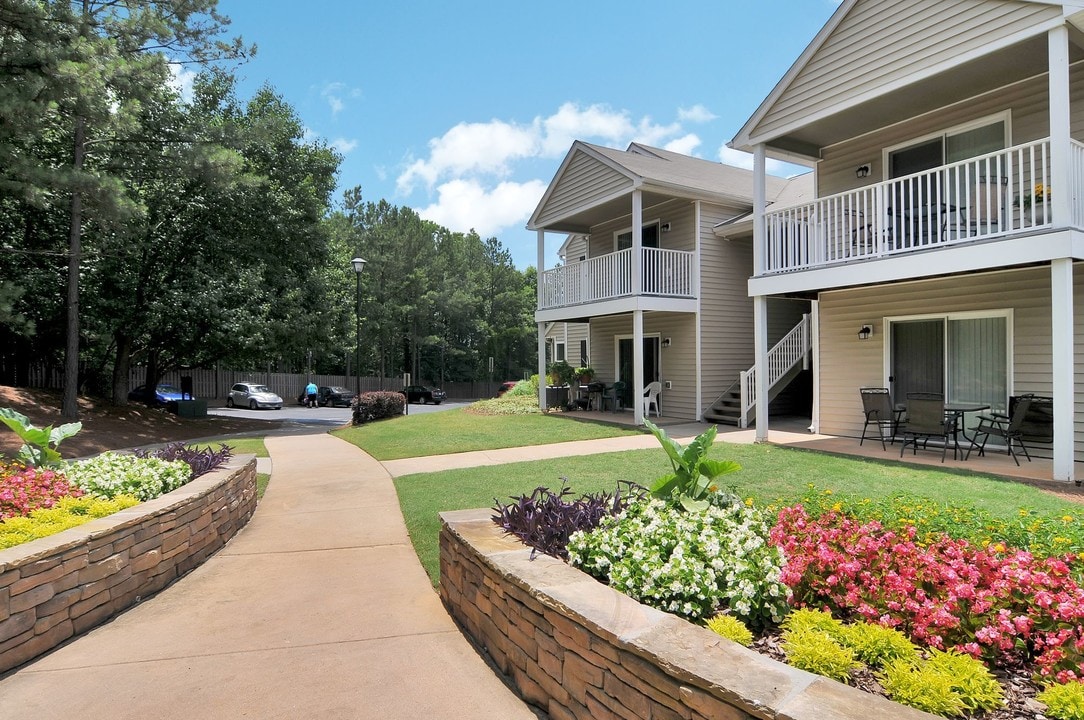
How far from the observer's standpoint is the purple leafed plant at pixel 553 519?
3.70 metres

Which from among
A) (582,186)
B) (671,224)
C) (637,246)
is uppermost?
(582,186)

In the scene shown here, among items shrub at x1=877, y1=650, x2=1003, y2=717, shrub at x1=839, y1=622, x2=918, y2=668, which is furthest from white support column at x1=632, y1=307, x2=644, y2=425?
shrub at x1=877, y1=650, x2=1003, y2=717

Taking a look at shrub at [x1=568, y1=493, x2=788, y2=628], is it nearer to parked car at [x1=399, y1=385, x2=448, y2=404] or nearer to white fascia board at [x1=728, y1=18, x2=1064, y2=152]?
white fascia board at [x1=728, y1=18, x2=1064, y2=152]

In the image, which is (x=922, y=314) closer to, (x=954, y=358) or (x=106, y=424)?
(x=954, y=358)

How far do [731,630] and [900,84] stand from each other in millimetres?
9426

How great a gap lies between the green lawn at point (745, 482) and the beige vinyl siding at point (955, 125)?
5292mm

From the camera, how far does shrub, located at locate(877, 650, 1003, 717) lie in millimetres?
1876

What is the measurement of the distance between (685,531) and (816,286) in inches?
317

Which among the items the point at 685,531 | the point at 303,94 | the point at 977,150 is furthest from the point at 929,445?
the point at 303,94

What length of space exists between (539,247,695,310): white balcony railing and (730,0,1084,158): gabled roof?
416 centimetres

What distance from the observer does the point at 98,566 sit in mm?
3980

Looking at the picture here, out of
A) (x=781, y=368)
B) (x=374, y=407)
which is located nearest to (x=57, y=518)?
(x=781, y=368)

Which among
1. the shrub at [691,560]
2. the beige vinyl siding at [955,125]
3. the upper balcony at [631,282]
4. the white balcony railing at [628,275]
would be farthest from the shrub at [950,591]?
the white balcony railing at [628,275]

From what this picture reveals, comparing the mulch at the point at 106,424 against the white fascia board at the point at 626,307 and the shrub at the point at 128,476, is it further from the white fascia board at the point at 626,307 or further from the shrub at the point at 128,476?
the white fascia board at the point at 626,307
